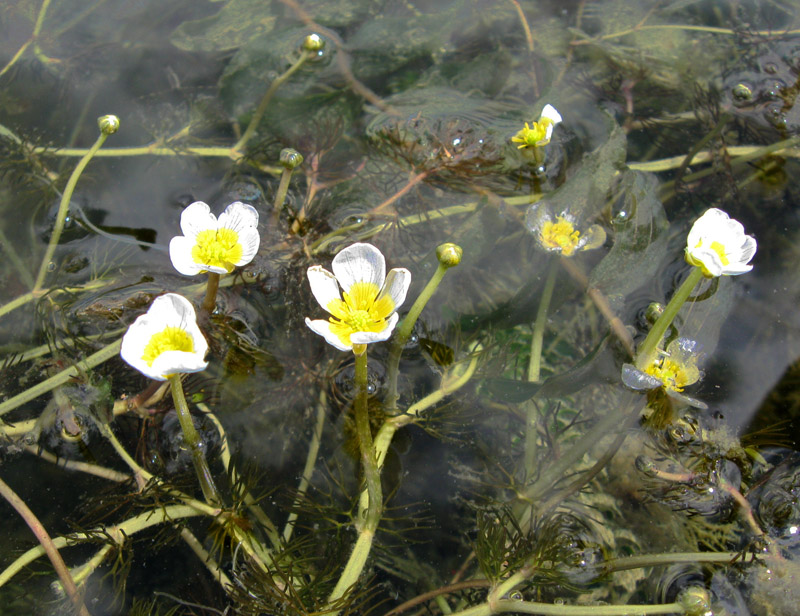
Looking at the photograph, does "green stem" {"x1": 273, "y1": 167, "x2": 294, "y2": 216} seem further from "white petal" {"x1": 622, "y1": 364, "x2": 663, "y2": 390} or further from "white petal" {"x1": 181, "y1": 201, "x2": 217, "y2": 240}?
"white petal" {"x1": 622, "y1": 364, "x2": 663, "y2": 390}

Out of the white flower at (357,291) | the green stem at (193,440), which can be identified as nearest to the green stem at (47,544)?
the green stem at (193,440)

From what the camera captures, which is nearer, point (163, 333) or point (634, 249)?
point (163, 333)

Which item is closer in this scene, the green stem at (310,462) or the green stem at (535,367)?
the green stem at (310,462)

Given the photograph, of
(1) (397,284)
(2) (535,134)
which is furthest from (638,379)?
(2) (535,134)

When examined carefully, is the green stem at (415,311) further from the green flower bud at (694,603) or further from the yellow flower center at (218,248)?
the green flower bud at (694,603)

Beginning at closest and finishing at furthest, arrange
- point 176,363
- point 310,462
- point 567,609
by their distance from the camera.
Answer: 1. point 176,363
2. point 567,609
3. point 310,462

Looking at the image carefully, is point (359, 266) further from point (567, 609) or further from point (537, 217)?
point (567, 609)
